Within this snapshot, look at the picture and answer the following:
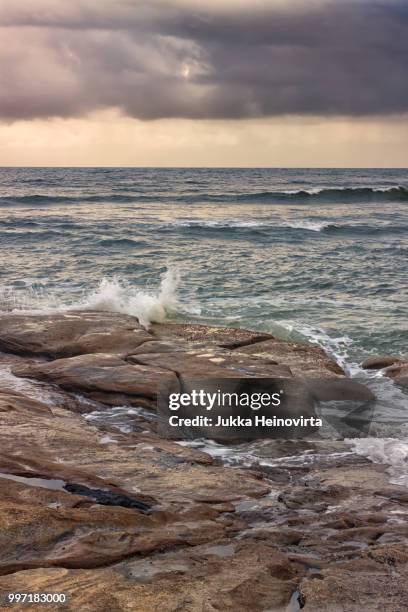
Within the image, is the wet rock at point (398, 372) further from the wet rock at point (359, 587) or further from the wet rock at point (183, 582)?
the wet rock at point (183, 582)

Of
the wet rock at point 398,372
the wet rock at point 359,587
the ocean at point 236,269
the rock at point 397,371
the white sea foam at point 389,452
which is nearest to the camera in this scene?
the wet rock at point 359,587

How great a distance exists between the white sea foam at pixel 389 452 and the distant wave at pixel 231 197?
4313cm

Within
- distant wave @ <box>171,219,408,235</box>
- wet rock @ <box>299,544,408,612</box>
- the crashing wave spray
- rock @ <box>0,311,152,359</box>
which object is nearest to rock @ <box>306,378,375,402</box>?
rock @ <box>0,311,152,359</box>

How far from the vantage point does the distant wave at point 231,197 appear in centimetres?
5109

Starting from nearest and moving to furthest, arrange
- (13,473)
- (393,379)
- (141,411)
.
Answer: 1. (13,473)
2. (141,411)
3. (393,379)

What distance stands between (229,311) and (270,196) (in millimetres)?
41740

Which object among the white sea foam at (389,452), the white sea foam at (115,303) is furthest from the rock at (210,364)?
the white sea foam at (115,303)

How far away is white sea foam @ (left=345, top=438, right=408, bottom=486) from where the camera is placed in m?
7.56

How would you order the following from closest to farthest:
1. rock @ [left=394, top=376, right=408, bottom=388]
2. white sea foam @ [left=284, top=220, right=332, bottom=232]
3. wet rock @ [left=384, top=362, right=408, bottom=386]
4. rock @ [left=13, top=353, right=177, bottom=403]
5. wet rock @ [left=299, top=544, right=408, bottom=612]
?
wet rock @ [left=299, top=544, right=408, bottom=612]
rock @ [left=13, top=353, right=177, bottom=403]
rock @ [left=394, top=376, right=408, bottom=388]
wet rock @ [left=384, top=362, right=408, bottom=386]
white sea foam @ [left=284, top=220, right=332, bottom=232]

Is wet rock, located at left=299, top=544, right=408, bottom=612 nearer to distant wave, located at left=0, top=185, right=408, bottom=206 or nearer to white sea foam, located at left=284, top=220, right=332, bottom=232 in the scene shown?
white sea foam, located at left=284, top=220, right=332, bottom=232

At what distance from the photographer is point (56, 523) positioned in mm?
5215

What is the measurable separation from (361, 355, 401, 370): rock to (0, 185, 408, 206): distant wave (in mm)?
39665

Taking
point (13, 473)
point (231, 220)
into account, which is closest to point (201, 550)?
point (13, 473)

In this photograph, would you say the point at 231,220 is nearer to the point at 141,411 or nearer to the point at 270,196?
the point at 270,196
